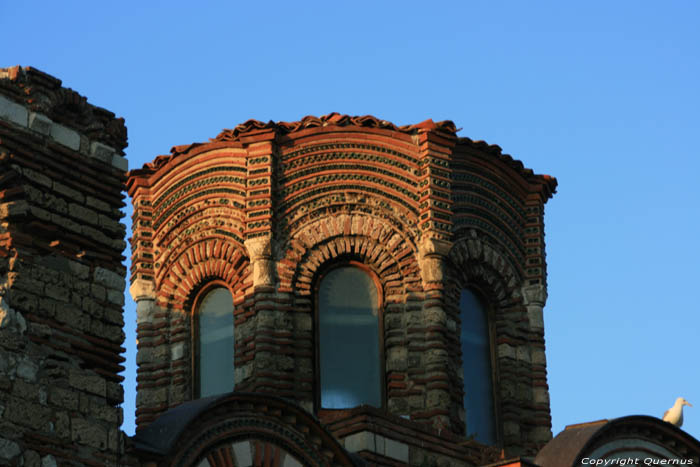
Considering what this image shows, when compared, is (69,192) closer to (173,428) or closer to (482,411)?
(173,428)

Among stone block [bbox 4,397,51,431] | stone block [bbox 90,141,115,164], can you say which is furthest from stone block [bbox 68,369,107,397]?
stone block [bbox 90,141,115,164]

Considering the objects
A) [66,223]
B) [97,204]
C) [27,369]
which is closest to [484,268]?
[97,204]

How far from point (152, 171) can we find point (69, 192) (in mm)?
8673

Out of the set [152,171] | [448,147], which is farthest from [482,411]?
[152,171]

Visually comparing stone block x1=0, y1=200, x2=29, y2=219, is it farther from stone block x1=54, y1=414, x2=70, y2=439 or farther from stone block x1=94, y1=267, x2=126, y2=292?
stone block x1=54, y1=414, x2=70, y2=439

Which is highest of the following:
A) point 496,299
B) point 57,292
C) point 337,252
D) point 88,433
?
point 337,252

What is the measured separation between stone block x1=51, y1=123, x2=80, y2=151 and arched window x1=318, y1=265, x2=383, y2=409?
7.23 meters

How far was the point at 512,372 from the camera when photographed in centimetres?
2284

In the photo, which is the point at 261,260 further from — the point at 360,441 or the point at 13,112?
the point at 13,112

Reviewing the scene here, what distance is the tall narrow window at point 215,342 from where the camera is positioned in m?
22.3

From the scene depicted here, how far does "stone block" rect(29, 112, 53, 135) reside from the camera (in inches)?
602

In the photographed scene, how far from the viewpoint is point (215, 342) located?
22609 mm

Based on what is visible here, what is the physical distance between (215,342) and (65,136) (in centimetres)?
758

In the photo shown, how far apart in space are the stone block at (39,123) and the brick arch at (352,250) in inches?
289
